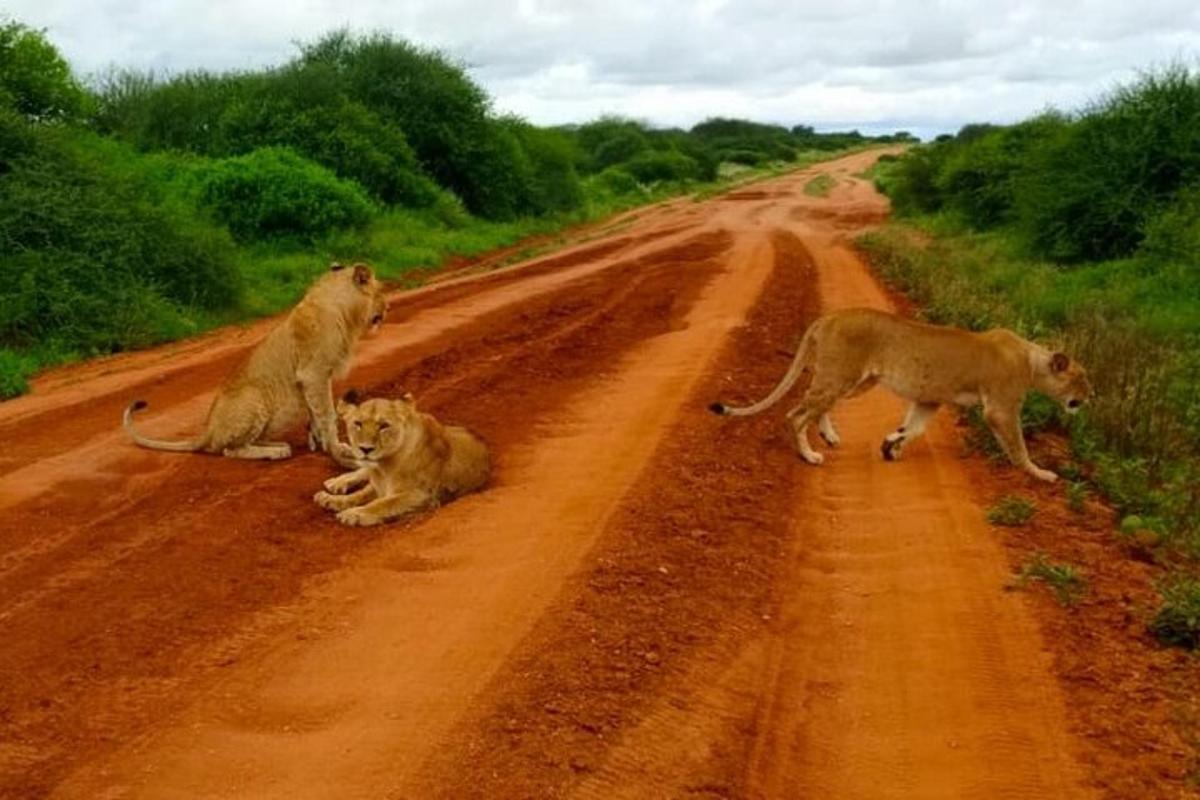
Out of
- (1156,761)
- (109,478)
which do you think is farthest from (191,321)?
(1156,761)

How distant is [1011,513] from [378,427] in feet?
13.4

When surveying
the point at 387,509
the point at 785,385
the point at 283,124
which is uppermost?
the point at 283,124

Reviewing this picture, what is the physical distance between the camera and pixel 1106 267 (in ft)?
65.6

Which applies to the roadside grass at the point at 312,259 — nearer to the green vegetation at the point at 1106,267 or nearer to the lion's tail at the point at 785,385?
the lion's tail at the point at 785,385

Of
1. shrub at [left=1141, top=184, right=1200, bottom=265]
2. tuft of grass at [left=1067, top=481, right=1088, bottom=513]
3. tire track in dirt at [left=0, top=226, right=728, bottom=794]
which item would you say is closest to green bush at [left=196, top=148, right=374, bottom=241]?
tire track in dirt at [left=0, top=226, right=728, bottom=794]

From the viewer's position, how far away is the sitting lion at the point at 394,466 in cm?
795

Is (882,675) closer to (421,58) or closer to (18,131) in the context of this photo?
(18,131)

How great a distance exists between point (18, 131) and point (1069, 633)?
17.3 m

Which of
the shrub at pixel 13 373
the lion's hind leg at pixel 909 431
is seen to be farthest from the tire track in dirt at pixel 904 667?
the shrub at pixel 13 373

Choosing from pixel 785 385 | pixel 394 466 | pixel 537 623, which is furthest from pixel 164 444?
pixel 785 385

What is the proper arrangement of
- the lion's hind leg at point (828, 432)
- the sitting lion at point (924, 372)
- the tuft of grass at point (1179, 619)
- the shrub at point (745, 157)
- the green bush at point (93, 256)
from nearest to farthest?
the tuft of grass at point (1179, 619) → the sitting lion at point (924, 372) → the lion's hind leg at point (828, 432) → the green bush at point (93, 256) → the shrub at point (745, 157)

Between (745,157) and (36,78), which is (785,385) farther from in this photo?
(745,157)

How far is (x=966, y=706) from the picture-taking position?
5.57 metres

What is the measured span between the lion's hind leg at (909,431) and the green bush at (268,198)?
1823cm
